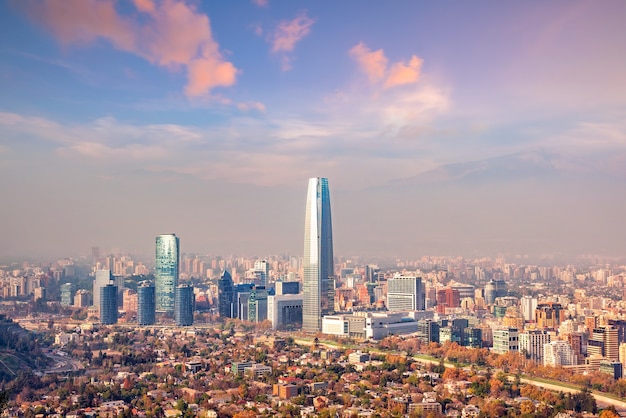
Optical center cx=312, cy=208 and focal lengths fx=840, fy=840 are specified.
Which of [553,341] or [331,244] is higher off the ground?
[331,244]

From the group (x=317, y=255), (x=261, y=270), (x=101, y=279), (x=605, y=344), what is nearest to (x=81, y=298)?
(x=101, y=279)

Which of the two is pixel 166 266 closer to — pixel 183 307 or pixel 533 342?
pixel 183 307

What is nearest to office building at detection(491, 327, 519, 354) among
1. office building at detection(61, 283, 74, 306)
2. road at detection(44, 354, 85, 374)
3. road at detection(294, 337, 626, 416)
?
road at detection(294, 337, 626, 416)

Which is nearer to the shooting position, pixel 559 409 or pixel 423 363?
pixel 559 409

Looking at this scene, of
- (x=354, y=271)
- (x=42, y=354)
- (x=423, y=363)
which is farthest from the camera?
(x=354, y=271)

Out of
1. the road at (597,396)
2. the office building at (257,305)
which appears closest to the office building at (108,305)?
the office building at (257,305)

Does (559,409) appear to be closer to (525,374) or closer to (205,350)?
(525,374)

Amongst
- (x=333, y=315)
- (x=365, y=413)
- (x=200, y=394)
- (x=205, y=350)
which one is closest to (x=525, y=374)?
(x=365, y=413)
